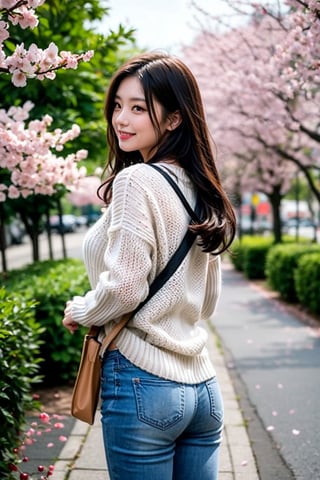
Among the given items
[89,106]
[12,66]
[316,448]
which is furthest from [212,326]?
[12,66]

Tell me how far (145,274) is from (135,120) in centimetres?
51

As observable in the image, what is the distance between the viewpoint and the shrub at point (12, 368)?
139 inches

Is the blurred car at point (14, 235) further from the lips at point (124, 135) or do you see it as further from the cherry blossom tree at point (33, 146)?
the lips at point (124, 135)

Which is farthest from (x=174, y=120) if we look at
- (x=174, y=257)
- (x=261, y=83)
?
(x=261, y=83)

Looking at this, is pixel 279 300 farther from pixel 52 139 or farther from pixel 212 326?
pixel 52 139

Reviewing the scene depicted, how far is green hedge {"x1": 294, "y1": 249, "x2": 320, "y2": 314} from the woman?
8.66 meters

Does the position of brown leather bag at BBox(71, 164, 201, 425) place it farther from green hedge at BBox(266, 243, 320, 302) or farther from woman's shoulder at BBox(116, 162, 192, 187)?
green hedge at BBox(266, 243, 320, 302)

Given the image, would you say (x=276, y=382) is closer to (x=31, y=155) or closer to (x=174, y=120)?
(x=31, y=155)

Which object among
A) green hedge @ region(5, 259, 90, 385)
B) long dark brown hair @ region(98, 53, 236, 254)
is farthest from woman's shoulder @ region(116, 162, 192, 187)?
green hedge @ region(5, 259, 90, 385)

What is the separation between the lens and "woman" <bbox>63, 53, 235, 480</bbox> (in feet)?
6.25

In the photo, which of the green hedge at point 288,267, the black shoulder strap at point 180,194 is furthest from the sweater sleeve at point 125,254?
the green hedge at point 288,267

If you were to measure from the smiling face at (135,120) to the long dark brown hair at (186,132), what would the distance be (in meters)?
0.02

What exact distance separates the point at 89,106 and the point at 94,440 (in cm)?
383

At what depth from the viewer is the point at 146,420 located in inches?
73.8
